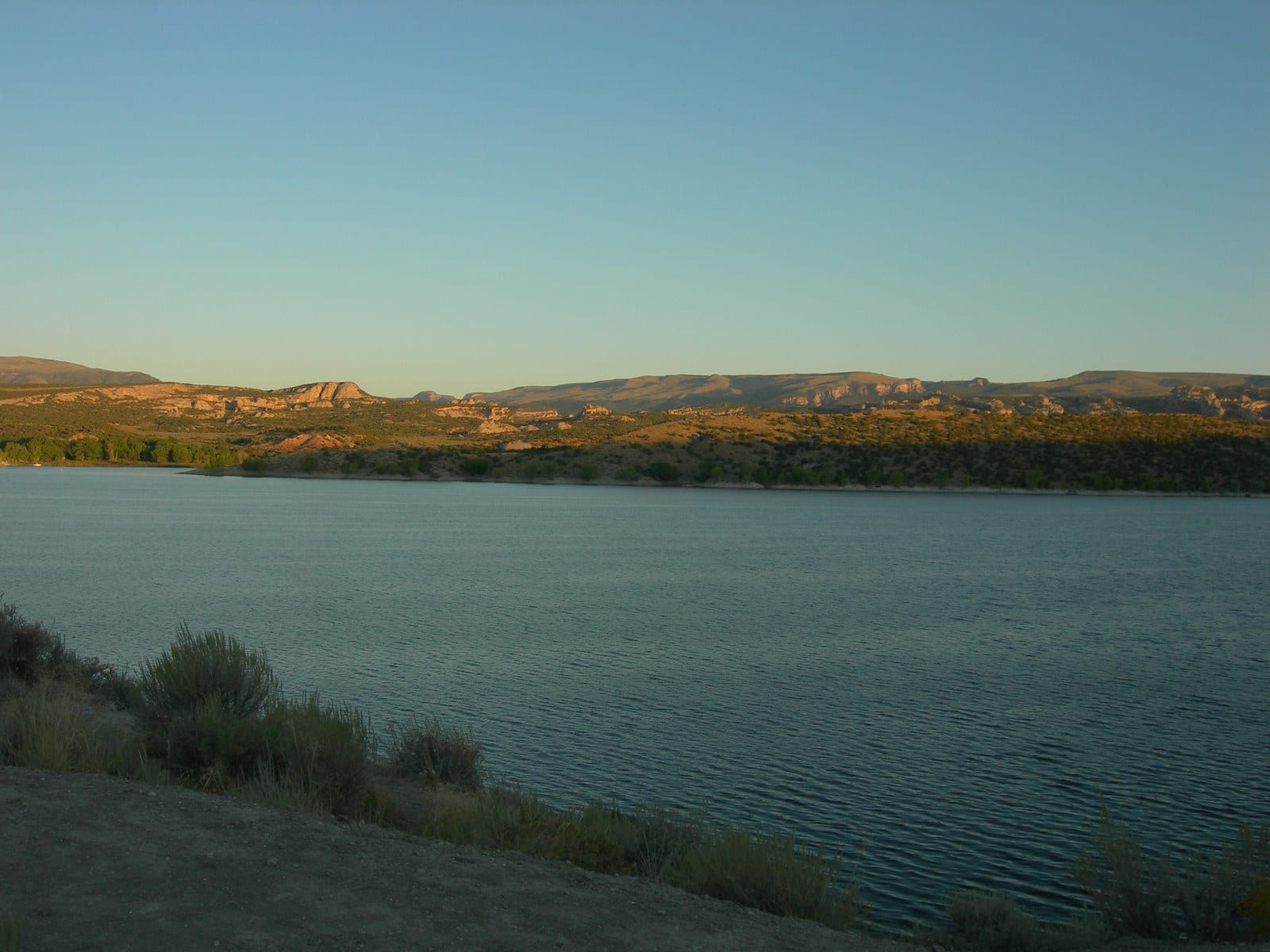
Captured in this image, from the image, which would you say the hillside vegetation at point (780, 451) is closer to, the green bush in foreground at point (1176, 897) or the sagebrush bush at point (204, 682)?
the sagebrush bush at point (204, 682)

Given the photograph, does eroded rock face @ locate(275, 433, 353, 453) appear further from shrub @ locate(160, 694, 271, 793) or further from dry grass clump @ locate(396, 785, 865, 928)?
dry grass clump @ locate(396, 785, 865, 928)

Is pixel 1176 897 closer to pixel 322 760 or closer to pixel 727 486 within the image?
pixel 322 760

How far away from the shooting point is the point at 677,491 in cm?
11888

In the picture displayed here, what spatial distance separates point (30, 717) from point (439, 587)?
2567 cm

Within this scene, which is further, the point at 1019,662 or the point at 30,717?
the point at 1019,662

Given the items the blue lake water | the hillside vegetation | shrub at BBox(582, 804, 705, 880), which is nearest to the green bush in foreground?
the blue lake water

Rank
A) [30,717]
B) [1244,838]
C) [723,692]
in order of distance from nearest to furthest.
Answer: [1244,838]
[30,717]
[723,692]

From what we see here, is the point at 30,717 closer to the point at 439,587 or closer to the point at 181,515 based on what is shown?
the point at 439,587

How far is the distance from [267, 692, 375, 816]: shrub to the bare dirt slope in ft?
3.11

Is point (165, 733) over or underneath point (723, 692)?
over

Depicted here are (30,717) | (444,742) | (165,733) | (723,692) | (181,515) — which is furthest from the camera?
(181,515)

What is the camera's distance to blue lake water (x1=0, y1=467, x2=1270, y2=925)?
13406 millimetres

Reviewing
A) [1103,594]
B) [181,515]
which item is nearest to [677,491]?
[181,515]

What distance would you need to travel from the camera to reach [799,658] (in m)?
23.8
